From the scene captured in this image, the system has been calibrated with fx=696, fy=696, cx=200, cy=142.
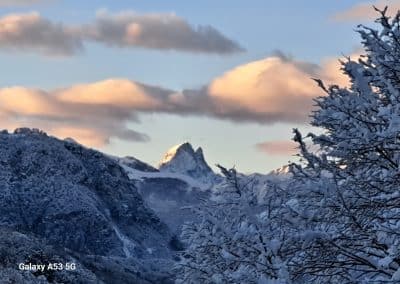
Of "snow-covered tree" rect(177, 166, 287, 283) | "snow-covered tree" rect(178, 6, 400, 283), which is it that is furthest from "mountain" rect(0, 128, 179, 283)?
"snow-covered tree" rect(178, 6, 400, 283)

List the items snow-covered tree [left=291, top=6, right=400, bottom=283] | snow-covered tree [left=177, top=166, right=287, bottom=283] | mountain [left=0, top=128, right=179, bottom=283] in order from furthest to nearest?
mountain [left=0, top=128, right=179, bottom=283] < snow-covered tree [left=291, top=6, right=400, bottom=283] < snow-covered tree [left=177, top=166, right=287, bottom=283]

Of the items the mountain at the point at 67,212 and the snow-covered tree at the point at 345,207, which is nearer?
the snow-covered tree at the point at 345,207

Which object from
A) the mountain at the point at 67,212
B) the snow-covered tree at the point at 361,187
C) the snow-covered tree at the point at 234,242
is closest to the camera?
the snow-covered tree at the point at 234,242

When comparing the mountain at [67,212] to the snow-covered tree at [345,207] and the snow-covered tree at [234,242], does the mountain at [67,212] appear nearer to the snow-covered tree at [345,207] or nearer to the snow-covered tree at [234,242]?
the snow-covered tree at [234,242]

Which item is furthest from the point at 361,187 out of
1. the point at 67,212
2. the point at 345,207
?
the point at 67,212

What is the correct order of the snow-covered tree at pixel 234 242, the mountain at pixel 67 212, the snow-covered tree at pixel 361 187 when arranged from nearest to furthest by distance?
the snow-covered tree at pixel 234 242, the snow-covered tree at pixel 361 187, the mountain at pixel 67 212

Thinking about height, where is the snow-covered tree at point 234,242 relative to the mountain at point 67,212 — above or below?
below

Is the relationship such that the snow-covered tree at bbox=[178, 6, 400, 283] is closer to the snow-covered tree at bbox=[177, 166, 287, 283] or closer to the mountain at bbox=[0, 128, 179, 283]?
the snow-covered tree at bbox=[177, 166, 287, 283]

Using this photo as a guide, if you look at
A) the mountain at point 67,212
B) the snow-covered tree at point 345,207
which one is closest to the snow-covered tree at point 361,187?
the snow-covered tree at point 345,207

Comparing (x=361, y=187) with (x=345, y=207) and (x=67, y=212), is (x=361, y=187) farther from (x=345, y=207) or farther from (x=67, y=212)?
(x=67, y=212)

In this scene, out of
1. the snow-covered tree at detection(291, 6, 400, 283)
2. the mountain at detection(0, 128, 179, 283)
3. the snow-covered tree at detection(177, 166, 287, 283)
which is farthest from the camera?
the mountain at detection(0, 128, 179, 283)

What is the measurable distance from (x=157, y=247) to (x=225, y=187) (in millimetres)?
179656

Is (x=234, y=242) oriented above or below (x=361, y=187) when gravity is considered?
below

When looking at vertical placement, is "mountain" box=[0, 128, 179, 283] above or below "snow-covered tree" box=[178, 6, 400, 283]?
above
